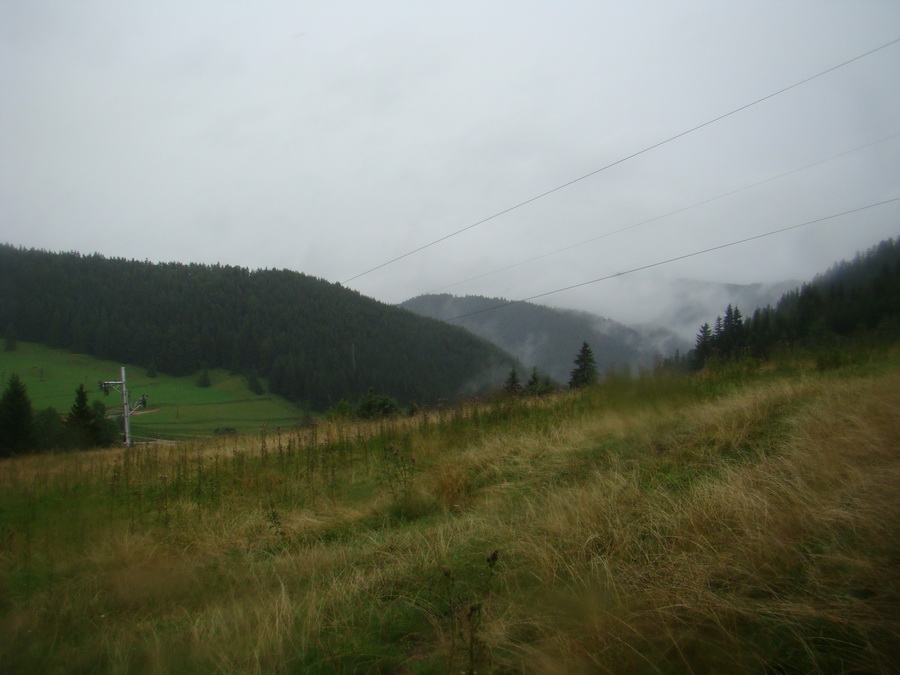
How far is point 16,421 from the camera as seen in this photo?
20.8 m

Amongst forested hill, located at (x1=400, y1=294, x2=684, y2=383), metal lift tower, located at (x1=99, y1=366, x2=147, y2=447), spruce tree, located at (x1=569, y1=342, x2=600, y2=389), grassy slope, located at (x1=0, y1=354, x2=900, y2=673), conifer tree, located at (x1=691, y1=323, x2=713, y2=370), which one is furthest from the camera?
metal lift tower, located at (x1=99, y1=366, x2=147, y2=447)

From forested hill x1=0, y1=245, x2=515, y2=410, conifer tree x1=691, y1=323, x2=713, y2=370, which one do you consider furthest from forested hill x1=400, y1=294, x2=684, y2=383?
forested hill x1=0, y1=245, x2=515, y2=410

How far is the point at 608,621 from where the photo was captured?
246 centimetres

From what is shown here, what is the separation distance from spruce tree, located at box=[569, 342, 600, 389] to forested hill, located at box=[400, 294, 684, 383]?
212mm

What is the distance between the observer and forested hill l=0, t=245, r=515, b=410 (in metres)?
22.9

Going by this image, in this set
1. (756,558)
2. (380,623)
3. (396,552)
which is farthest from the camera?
(396,552)

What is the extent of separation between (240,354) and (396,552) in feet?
86.0

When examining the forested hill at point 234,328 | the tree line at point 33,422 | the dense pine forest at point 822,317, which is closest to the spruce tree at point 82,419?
the tree line at point 33,422

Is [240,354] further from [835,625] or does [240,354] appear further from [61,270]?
[835,625]

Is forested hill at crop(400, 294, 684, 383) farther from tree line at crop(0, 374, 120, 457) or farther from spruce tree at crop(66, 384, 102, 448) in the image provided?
tree line at crop(0, 374, 120, 457)

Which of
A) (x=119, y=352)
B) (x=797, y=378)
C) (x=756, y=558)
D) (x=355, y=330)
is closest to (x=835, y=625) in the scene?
(x=756, y=558)

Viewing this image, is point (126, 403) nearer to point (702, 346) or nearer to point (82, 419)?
point (82, 419)

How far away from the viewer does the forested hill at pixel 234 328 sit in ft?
75.0

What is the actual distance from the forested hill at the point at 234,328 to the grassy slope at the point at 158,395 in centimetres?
66
